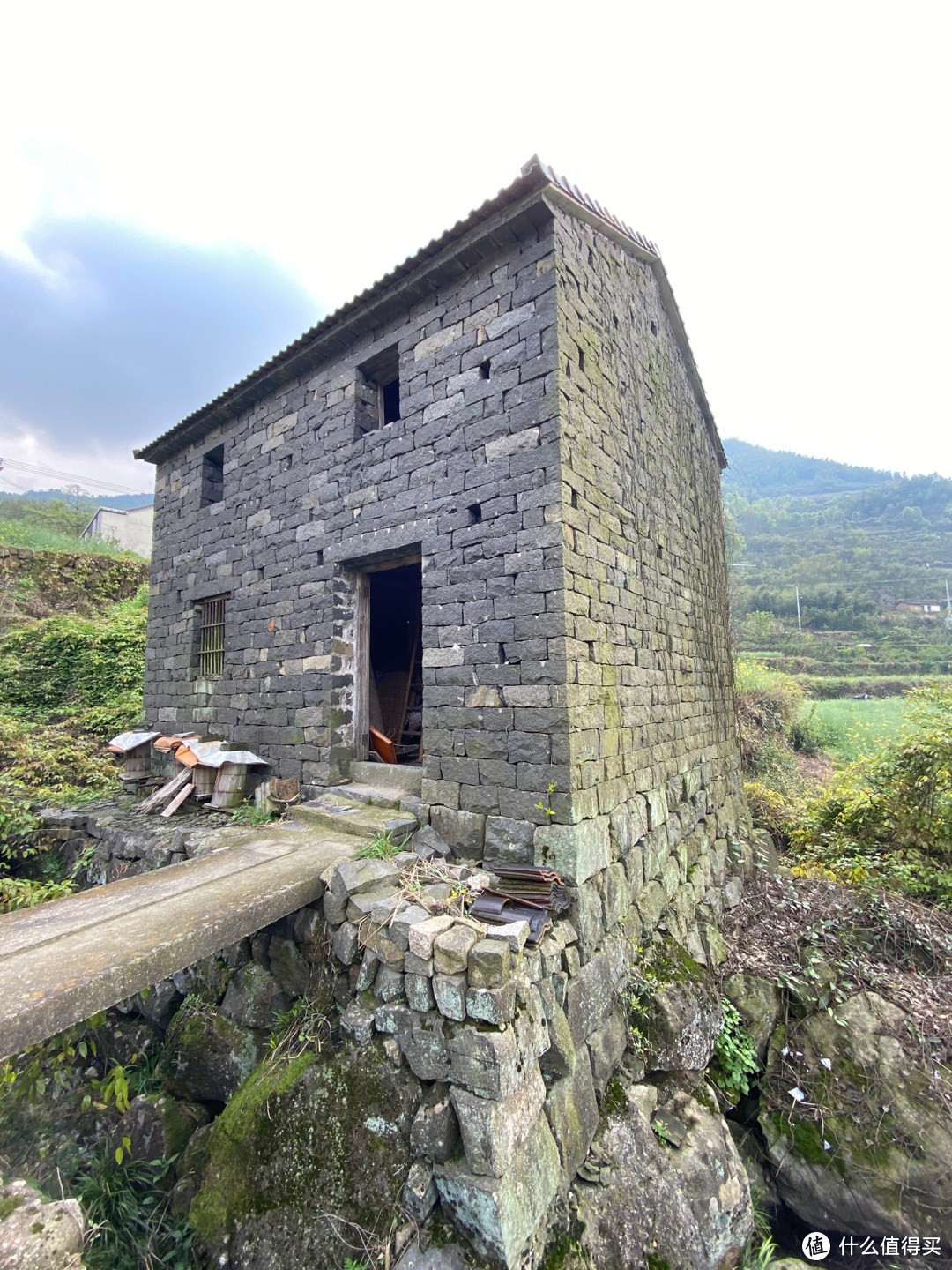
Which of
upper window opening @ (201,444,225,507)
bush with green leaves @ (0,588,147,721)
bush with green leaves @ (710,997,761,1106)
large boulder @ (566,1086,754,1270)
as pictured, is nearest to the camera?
large boulder @ (566,1086,754,1270)

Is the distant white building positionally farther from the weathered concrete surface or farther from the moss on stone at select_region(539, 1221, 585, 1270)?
the moss on stone at select_region(539, 1221, 585, 1270)

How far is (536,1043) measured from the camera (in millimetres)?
3021

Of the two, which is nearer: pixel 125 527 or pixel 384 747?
pixel 384 747

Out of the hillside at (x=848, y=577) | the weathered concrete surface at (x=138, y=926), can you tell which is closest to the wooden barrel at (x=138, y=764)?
the weathered concrete surface at (x=138, y=926)

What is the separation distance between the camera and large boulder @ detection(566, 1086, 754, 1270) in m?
3.00

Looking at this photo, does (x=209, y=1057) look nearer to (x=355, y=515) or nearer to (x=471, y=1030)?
(x=471, y=1030)

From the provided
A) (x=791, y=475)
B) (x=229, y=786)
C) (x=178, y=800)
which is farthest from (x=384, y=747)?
(x=791, y=475)

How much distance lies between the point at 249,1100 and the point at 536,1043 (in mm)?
1751

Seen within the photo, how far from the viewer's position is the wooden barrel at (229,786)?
19.4 ft

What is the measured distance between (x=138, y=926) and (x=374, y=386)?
555cm

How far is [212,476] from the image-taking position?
7.94m

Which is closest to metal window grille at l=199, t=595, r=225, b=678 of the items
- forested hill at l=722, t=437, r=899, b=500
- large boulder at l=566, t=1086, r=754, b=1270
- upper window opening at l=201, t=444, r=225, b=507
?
upper window opening at l=201, t=444, r=225, b=507

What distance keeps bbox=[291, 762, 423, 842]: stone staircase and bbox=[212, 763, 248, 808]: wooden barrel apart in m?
0.93

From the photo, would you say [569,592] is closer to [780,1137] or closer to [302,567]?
[302,567]
